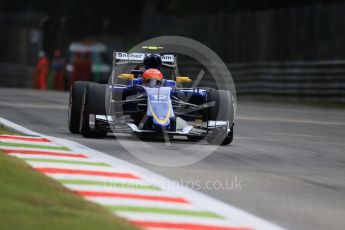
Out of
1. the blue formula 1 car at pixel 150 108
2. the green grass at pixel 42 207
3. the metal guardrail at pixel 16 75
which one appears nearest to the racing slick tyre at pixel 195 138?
the blue formula 1 car at pixel 150 108

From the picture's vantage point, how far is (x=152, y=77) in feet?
49.4

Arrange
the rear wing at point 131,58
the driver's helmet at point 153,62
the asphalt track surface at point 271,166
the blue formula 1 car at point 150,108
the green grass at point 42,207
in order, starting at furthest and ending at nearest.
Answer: the rear wing at point 131,58 < the driver's helmet at point 153,62 < the blue formula 1 car at point 150,108 < the asphalt track surface at point 271,166 < the green grass at point 42,207

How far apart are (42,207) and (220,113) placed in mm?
7094

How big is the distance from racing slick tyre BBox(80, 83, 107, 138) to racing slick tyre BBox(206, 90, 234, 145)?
1.50 meters

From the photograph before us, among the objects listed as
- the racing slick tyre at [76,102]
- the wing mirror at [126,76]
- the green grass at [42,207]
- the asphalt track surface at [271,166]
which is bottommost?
the asphalt track surface at [271,166]

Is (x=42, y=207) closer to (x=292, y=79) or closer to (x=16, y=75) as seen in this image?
(x=292, y=79)

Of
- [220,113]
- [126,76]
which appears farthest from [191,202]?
[126,76]

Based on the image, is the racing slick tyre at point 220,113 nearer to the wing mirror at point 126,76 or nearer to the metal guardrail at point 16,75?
the wing mirror at point 126,76

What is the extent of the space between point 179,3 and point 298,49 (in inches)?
930

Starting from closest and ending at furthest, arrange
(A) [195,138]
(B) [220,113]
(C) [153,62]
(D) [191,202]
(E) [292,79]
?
1. (D) [191,202]
2. (B) [220,113]
3. (A) [195,138]
4. (C) [153,62]
5. (E) [292,79]

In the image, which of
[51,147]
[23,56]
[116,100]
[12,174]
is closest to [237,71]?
[23,56]

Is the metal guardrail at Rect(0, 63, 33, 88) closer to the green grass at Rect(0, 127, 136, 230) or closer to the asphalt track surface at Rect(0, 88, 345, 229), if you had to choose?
the asphalt track surface at Rect(0, 88, 345, 229)

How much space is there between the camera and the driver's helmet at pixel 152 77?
1505 cm

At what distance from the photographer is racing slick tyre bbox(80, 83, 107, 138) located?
14.5m
